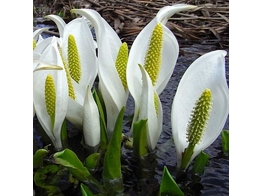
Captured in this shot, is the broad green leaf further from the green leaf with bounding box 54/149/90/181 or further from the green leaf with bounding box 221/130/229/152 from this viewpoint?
the green leaf with bounding box 221/130/229/152

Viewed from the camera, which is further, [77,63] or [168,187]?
[77,63]

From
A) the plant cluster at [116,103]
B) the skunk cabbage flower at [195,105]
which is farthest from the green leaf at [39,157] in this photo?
the skunk cabbage flower at [195,105]

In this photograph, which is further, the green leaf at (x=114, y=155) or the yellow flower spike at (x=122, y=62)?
the yellow flower spike at (x=122, y=62)

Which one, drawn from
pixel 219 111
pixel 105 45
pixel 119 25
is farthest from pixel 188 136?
pixel 119 25

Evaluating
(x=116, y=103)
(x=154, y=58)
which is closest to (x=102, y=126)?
(x=116, y=103)

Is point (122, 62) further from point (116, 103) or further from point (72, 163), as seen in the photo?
point (72, 163)

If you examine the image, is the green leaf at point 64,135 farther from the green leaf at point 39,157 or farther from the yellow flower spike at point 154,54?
the yellow flower spike at point 154,54

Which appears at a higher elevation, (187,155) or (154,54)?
(154,54)

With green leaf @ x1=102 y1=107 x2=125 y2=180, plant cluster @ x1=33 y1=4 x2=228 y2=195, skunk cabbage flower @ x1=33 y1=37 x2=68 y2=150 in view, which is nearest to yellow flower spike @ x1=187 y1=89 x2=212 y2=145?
plant cluster @ x1=33 y1=4 x2=228 y2=195
